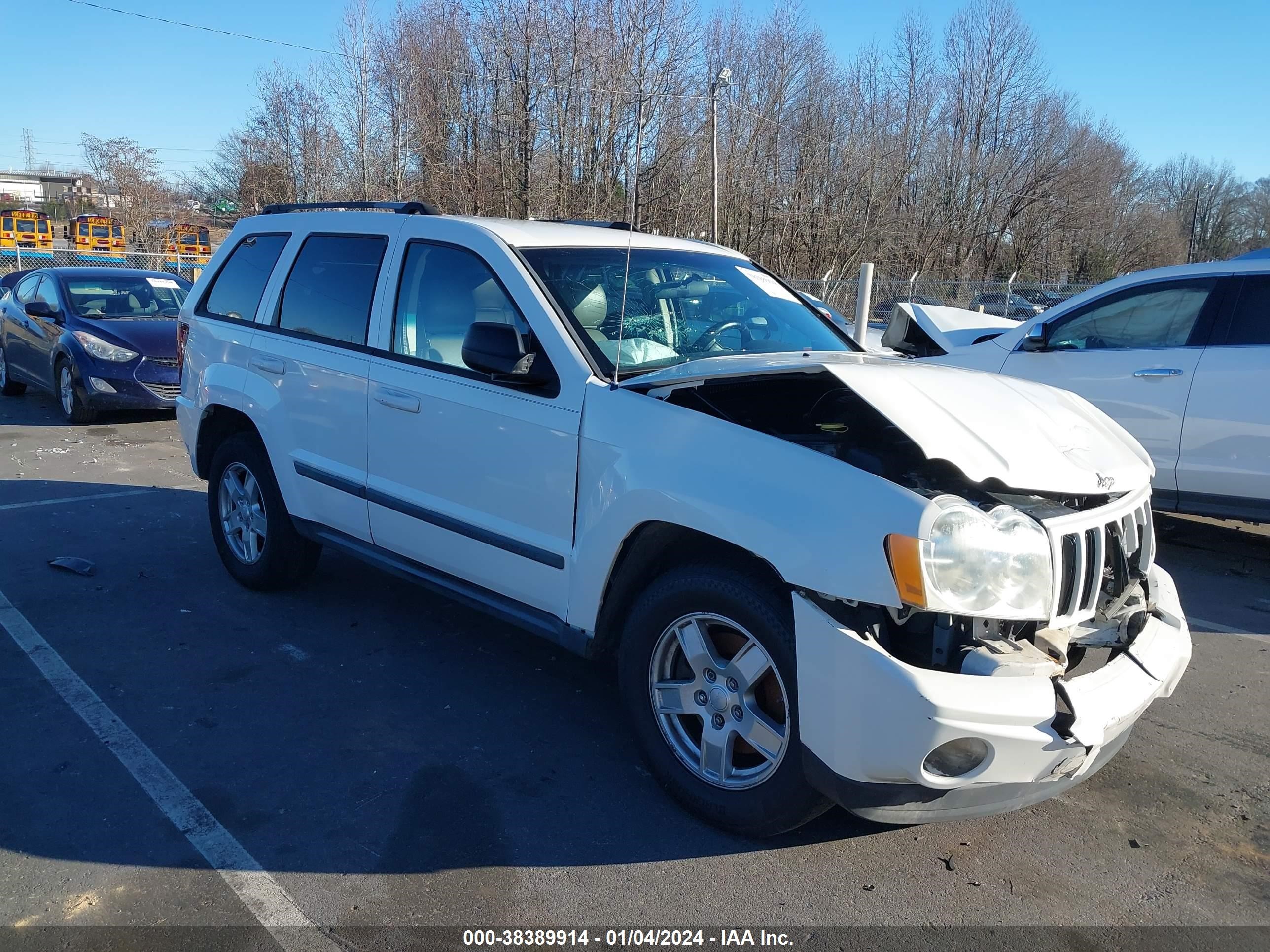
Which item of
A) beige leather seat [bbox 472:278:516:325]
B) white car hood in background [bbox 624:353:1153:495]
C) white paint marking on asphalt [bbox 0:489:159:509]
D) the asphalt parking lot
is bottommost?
white paint marking on asphalt [bbox 0:489:159:509]

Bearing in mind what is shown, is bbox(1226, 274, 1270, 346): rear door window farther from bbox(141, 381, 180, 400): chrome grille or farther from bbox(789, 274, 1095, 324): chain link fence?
bbox(789, 274, 1095, 324): chain link fence

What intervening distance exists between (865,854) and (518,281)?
244 centimetres

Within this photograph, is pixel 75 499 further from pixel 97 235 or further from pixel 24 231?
pixel 24 231

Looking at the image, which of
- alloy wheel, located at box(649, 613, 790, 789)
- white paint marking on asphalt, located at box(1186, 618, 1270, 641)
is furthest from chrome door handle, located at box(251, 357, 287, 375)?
white paint marking on asphalt, located at box(1186, 618, 1270, 641)

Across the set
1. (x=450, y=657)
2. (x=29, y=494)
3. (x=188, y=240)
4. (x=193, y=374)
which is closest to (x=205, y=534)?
(x=193, y=374)

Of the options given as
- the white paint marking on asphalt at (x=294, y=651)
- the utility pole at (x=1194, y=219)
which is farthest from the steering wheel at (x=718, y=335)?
the utility pole at (x=1194, y=219)

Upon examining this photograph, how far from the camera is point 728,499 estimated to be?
9.70ft

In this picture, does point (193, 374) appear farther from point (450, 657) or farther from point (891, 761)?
point (891, 761)

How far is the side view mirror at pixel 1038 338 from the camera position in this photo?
7211mm

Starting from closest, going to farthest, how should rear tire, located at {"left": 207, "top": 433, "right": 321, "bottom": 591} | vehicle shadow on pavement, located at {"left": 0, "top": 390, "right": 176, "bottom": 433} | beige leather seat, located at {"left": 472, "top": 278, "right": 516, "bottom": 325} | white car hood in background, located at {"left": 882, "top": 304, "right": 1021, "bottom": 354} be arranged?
beige leather seat, located at {"left": 472, "top": 278, "right": 516, "bottom": 325} → rear tire, located at {"left": 207, "top": 433, "right": 321, "bottom": 591} → white car hood in background, located at {"left": 882, "top": 304, "right": 1021, "bottom": 354} → vehicle shadow on pavement, located at {"left": 0, "top": 390, "right": 176, "bottom": 433}

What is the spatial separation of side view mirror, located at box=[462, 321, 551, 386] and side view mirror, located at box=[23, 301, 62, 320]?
31.4 feet

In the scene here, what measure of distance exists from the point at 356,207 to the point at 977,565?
3.80 meters

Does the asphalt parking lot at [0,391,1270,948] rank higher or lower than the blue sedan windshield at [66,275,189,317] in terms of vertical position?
lower

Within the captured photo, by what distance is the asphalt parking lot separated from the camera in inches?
111
